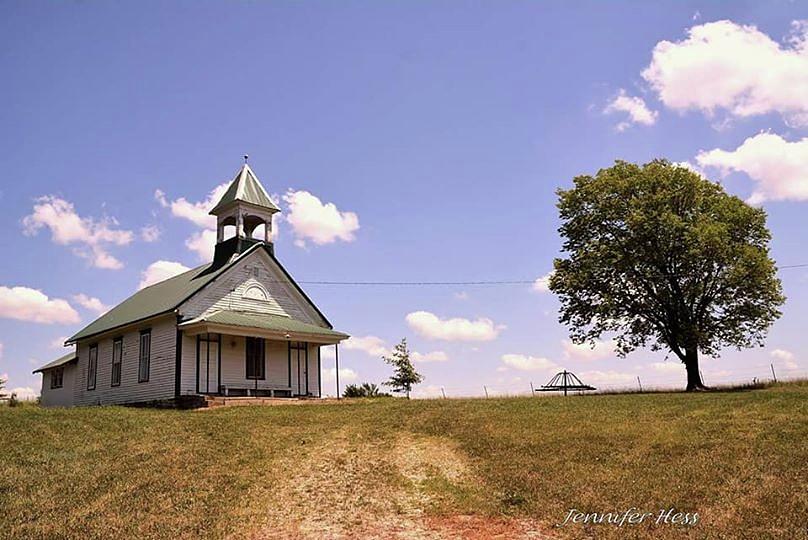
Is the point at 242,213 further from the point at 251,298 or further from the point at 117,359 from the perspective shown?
→ the point at 117,359

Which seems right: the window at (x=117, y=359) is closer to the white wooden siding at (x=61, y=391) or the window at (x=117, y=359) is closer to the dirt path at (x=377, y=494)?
the white wooden siding at (x=61, y=391)

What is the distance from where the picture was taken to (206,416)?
23359 mm

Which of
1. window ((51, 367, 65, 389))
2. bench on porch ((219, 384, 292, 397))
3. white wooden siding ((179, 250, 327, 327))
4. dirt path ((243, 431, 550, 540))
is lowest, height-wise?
dirt path ((243, 431, 550, 540))

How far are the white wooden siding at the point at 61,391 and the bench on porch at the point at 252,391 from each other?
1191 cm

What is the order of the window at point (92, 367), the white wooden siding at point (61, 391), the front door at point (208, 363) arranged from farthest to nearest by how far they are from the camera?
the white wooden siding at point (61, 391) < the window at point (92, 367) < the front door at point (208, 363)

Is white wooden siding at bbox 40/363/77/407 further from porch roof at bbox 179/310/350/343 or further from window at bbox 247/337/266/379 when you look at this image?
porch roof at bbox 179/310/350/343

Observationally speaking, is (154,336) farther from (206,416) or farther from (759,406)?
(759,406)

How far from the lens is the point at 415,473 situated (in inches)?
626

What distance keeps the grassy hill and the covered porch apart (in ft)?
22.4

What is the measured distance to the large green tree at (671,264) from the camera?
32062 mm

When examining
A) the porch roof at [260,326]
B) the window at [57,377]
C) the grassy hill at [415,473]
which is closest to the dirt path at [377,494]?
the grassy hill at [415,473]

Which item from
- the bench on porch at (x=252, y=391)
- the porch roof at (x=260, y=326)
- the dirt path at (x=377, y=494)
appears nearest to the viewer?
the dirt path at (x=377, y=494)

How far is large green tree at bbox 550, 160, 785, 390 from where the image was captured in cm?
3206

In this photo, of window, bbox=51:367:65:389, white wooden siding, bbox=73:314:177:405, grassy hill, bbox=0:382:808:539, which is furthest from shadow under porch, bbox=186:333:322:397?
window, bbox=51:367:65:389
